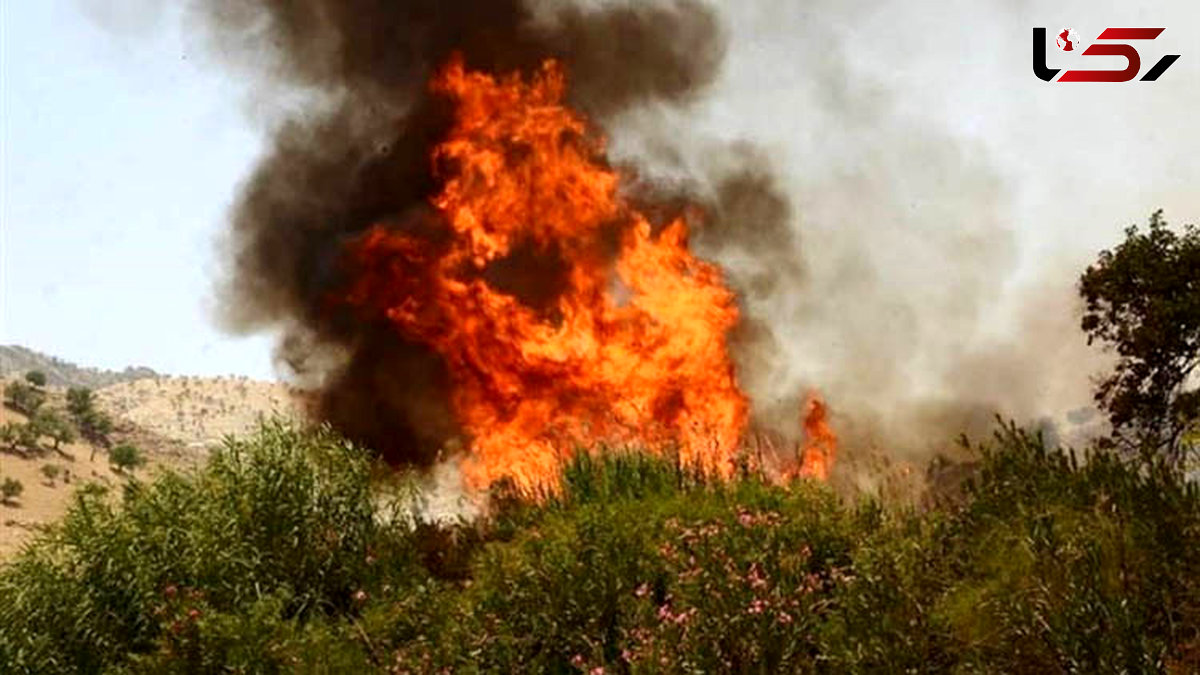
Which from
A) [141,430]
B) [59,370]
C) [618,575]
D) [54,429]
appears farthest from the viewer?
[59,370]

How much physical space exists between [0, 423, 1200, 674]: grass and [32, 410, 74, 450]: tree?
6004 cm

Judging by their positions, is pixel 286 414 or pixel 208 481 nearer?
pixel 208 481

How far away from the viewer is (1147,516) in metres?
10.2

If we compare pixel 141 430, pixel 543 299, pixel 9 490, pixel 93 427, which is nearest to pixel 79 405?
pixel 93 427

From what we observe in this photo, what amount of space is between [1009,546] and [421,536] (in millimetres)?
9066

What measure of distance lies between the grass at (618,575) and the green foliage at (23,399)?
69.8 meters

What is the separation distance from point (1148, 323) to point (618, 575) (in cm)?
1559

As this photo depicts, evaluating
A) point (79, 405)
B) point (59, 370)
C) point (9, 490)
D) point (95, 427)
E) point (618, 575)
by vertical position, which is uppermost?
point (59, 370)

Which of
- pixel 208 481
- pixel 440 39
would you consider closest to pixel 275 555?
pixel 208 481

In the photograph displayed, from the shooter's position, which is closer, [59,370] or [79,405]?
[79,405]

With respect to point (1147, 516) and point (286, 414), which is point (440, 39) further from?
point (1147, 516)

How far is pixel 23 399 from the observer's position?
81438 millimetres

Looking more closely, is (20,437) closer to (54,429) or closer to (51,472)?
(54,429)

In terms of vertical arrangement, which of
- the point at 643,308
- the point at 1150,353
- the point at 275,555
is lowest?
the point at 275,555
